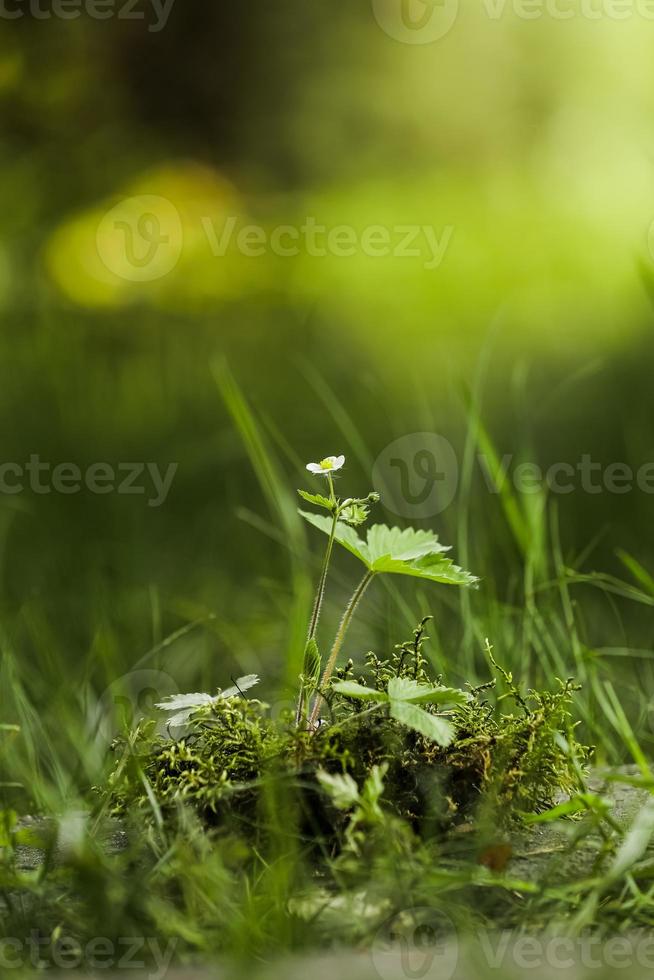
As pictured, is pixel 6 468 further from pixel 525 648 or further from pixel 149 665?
pixel 525 648

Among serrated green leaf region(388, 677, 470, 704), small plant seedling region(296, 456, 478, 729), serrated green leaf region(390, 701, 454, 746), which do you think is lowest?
serrated green leaf region(390, 701, 454, 746)

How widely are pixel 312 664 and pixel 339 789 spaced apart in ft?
0.61

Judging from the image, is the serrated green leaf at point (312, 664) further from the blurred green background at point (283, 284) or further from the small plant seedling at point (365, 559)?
the blurred green background at point (283, 284)

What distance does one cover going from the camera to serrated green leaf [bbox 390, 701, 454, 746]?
1058 mm

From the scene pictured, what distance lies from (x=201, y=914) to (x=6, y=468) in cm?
237

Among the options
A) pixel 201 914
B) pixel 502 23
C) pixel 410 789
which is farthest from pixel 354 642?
pixel 502 23

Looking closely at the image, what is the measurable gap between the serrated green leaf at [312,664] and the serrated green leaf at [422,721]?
11cm

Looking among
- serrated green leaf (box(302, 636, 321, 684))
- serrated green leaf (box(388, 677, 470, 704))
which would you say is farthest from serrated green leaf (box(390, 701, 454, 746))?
serrated green leaf (box(302, 636, 321, 684))

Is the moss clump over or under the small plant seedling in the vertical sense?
under

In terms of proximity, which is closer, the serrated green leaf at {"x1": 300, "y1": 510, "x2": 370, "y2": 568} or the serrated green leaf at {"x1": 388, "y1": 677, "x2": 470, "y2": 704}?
the serrated green leaf at {"x1": 388, "y1": 677, "x2": 470, "y2": 704}

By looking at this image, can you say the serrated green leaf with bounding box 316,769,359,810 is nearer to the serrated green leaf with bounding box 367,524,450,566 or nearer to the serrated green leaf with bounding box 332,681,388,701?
the serrated green leaf with bounding box 332,681,388,701

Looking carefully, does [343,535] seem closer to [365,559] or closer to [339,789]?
[365,559]

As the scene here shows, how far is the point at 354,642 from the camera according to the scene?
2.36m

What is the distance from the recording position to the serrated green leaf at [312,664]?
3.83ft
